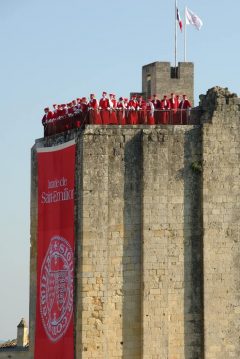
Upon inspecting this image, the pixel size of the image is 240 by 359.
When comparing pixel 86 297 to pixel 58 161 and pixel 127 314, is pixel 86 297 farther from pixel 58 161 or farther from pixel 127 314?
pixel 58 161

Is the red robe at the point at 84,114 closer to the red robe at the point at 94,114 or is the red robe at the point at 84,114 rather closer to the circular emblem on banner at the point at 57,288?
the red robe at the point at 94,114

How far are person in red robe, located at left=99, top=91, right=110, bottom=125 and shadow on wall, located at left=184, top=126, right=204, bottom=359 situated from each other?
8.72 ft

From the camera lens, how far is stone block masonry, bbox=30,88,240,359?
4250 centimetres

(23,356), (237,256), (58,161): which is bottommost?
(23,356)

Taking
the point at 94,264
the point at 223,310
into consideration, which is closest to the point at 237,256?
the point at 223,310

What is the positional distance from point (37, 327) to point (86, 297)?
4.57 m

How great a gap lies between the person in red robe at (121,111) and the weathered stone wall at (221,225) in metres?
2.62

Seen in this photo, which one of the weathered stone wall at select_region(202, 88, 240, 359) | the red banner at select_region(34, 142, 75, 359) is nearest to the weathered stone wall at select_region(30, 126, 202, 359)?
the weathered stone wall at select_region(202, 88, 240, 359)

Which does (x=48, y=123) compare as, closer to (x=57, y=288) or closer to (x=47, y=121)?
(x=47, y=121)

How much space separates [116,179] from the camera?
4300 centimetres

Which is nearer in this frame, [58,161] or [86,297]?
[86,297]

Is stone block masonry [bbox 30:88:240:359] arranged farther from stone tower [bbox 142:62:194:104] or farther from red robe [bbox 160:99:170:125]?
stone tower [bbox 142:62:194:104]

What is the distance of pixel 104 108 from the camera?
145 feet

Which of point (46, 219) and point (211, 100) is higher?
point (211, 100)
